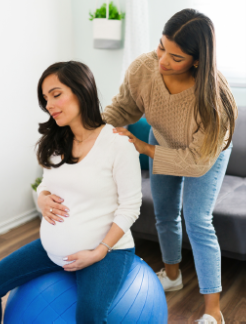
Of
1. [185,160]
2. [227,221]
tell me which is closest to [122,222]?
[185,160]

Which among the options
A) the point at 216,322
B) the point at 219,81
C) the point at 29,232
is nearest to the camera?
the point at 219,81

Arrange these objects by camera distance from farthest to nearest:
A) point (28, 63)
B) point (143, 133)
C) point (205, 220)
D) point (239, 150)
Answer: point (28, 63)
point (143, 133)
point (239, 150)
point (205, 220)

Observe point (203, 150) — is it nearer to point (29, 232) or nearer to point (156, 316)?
point (156, 316)

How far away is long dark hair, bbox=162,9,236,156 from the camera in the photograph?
1040mm

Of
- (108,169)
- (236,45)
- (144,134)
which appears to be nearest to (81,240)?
(108,169)

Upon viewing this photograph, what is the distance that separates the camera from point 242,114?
2.17 metres

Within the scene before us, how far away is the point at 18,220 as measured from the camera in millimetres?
2480

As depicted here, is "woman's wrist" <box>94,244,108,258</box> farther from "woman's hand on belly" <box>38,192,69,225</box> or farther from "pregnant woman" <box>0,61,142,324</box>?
"woman's hand on belly" <box>38,192,69,225</box>

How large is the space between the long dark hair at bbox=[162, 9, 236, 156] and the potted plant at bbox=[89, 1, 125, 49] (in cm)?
134

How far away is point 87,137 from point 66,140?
86mm

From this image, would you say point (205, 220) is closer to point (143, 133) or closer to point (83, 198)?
point (83, 198)

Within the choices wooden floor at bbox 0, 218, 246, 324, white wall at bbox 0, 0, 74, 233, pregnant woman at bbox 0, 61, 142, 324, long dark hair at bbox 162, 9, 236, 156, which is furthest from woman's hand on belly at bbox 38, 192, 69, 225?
white wall at bbox 0, 0, 74, 233

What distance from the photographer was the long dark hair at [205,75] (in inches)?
40.9

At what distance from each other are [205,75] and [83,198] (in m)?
0.55
